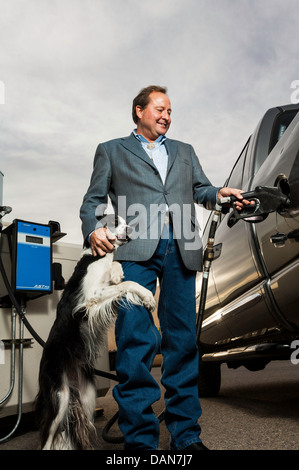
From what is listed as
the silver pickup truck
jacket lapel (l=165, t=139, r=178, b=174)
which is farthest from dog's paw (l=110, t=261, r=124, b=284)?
the silver pickup truck

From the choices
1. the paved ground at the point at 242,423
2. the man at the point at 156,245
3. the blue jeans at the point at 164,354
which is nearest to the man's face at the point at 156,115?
the man at the point at 156,245

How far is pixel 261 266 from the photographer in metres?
2.36

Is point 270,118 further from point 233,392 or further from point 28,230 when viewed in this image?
point 233,392

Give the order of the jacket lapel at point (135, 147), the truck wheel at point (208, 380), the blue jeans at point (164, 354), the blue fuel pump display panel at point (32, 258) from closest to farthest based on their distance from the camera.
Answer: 1. the blue jeans at point (164, 354)
2. the jacket lapel at point (135, 147)
3. the blue fuel pump display panel at point (32, 258)
4. the truck wheel at point (208, 380)

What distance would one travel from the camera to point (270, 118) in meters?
3.14

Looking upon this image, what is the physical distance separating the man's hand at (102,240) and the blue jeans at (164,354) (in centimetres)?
13

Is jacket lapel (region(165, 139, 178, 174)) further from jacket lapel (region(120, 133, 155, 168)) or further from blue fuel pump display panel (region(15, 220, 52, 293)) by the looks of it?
blue fuel pump display panel (region(15, 220, 52, 293))

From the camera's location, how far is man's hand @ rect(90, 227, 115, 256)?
6.56 ft

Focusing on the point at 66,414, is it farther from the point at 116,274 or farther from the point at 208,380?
the point at 208,380

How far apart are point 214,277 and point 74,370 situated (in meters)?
1.33

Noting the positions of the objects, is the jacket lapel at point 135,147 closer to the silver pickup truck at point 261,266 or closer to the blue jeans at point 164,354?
the blue jeans at point 164,354

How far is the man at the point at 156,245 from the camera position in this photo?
1899 millimetres

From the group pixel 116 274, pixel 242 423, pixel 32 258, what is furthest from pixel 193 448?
pixel 32 258
